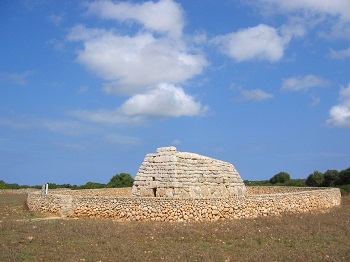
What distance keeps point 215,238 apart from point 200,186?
233 inches

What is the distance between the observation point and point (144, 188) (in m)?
20.0

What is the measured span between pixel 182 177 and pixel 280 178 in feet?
95.4

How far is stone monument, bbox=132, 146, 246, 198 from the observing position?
743 inches

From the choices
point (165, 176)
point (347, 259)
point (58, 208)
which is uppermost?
point (165, 176)

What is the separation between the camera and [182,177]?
18984mm

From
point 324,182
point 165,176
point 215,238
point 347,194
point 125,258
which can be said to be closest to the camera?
point 125,258

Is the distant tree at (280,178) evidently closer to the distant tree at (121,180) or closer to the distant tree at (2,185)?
the distant tree at (121,180)

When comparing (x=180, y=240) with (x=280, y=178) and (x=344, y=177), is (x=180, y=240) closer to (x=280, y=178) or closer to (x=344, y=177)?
(x=344, y=177)

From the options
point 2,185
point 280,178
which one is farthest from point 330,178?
point 2,185

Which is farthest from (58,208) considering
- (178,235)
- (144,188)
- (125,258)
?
(125,258)

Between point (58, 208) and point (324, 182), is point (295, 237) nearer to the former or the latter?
point (58, 208)

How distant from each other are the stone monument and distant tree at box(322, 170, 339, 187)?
882 inches

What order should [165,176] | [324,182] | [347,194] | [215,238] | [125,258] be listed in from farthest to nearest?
1. [324,182]
2. [347,194]
3. [165,176]
4. [215,238]
5. [125,258]

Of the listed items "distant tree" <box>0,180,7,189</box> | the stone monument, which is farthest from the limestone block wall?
"distant tree" <box>0,180,7,189</box>
